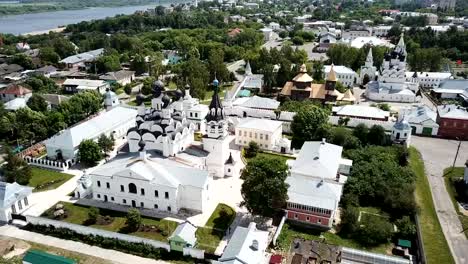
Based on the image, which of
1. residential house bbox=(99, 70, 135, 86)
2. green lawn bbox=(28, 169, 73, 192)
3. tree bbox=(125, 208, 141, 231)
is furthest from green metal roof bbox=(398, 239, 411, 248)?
residential house bbox=(99, 70, 135, 86)

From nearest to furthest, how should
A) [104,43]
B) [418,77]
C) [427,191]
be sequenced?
[427,191], [418,77], [104,43]

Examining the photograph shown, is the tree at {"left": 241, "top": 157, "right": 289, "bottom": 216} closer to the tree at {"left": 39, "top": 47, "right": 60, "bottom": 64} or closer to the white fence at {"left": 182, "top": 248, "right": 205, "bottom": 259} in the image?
the white fence at {"left": 182, "top": 248, "right": 205, "bottom": 259}

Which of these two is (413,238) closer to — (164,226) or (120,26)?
(164,226)

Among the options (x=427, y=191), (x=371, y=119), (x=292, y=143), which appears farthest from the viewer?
(x=371, y=119)

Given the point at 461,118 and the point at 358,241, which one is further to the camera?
the point at 461,118

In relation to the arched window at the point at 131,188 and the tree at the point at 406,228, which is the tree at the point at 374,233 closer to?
the tree at the point at 406,228

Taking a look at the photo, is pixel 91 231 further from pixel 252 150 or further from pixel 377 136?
pixel 377 136

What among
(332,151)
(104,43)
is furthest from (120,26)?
(332,151)
